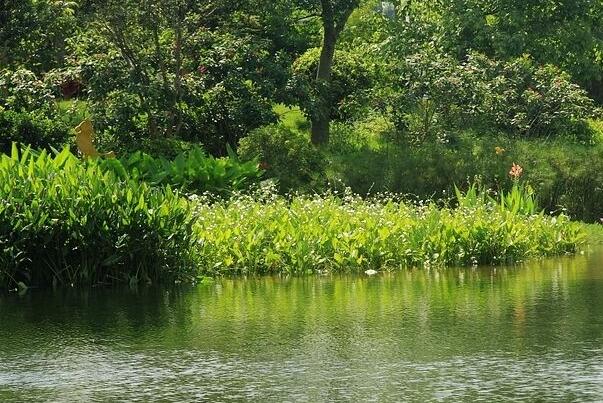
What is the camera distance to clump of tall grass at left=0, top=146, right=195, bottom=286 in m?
13.6

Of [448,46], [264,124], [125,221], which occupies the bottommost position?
[125,221]

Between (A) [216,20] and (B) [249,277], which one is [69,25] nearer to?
(A) [216,20]

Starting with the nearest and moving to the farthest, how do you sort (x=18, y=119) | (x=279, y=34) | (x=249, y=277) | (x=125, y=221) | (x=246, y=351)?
(x=246, y=351) < (x=125, y=221) < (x=249, y=277) < (x=18, y=119) < (x=279, y=34)

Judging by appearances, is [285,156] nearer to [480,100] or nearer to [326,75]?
[480,100]

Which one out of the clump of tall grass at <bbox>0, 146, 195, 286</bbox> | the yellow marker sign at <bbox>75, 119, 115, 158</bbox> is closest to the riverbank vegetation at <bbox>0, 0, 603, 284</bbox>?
the clump of tall grass at <bbox>0, 146, 195, 286</bbox>

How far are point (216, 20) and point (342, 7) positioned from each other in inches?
106

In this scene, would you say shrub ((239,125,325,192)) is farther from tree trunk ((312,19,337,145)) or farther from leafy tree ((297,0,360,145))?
leafy tree ((297,0,360,145))

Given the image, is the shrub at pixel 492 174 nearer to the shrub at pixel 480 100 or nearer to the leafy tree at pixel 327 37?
the shrub at pixel 480 100

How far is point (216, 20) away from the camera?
2552 centimetres

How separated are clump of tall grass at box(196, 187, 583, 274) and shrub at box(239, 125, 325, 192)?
11.8 ft

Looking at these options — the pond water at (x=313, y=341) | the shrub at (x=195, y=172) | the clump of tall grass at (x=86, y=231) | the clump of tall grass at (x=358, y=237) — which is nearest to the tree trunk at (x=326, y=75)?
the shrub at (x=195, y=172)

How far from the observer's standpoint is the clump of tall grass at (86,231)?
44.7 feet

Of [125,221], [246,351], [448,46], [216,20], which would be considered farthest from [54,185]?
[448,46]

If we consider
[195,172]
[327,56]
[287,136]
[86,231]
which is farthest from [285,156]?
[86,231]
